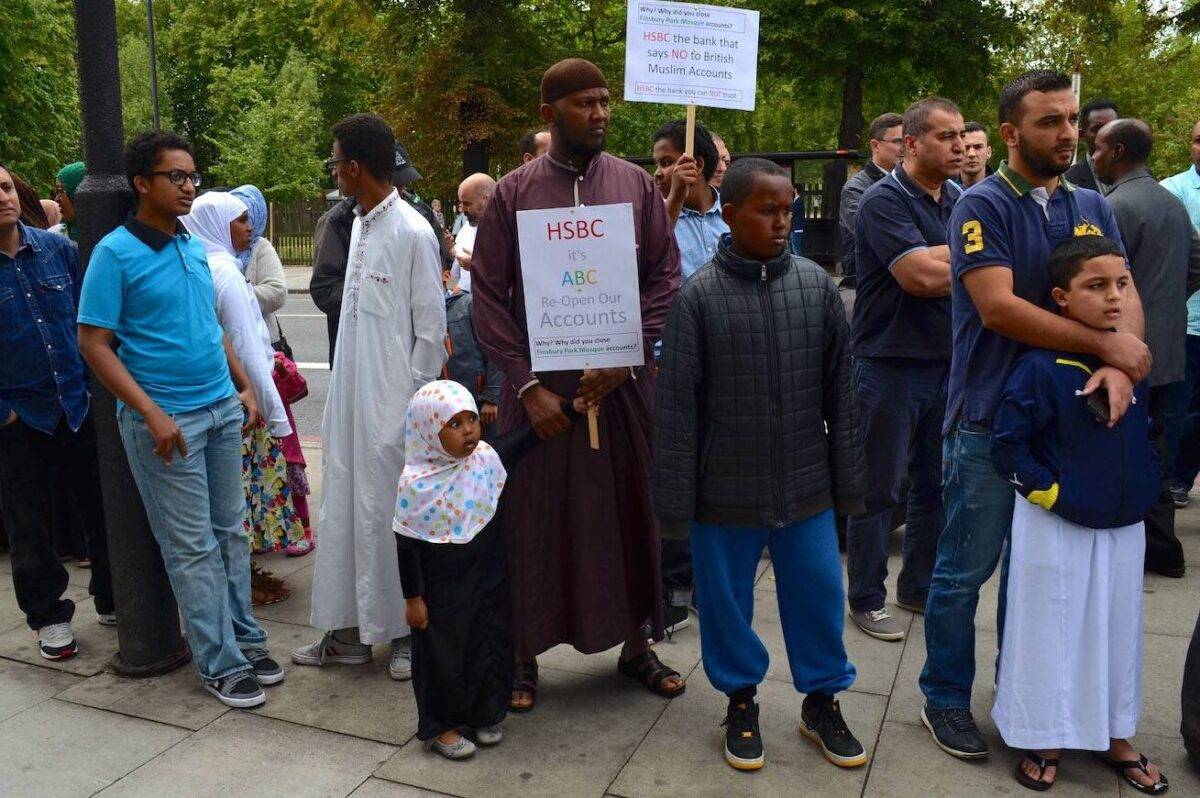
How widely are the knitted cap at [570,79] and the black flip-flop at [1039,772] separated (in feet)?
8.72

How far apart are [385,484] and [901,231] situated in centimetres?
234

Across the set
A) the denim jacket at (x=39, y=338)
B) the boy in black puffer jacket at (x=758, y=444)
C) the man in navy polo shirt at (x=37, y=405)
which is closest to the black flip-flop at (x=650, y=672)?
the boy in black puffer jacket at (x=758, y=444)

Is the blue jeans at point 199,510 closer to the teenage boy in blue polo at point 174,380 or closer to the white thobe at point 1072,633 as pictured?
the teenage boy in blue polo at point 174,380

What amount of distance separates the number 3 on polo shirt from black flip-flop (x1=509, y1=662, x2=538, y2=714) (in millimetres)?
2198

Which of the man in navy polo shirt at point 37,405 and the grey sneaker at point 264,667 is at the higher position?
the man in navy polo shirt at point 37,405

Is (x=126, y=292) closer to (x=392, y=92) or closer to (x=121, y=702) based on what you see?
(x=121, y=702)

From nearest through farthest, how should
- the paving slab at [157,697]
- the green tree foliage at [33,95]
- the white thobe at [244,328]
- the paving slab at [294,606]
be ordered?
the paving slab at [157,697] → the white thobe at [244,328] → the paving slab at [294,606] → the green tree foliage at [33,95]

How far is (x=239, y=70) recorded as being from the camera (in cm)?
3769

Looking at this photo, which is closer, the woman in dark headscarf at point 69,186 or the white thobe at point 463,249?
the white thobe at point 463,249

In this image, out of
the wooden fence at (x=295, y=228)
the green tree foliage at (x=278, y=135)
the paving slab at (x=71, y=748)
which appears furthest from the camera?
the wooden fence at (x=295, y=228)

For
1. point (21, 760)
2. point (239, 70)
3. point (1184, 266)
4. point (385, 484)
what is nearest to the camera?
point (21, 760)

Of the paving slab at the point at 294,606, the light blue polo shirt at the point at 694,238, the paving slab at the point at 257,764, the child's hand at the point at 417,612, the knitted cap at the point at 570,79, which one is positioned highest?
the knitted cap at the point at 570,79

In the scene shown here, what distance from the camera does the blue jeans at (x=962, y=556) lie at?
359cm

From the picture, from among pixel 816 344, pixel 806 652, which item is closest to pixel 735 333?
pixel 816 344
